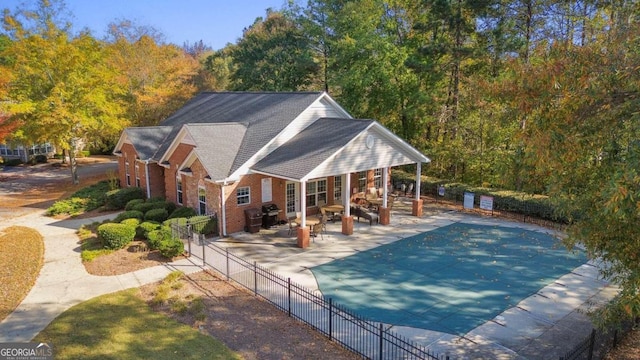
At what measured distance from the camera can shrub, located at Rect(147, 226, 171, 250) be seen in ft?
56.3

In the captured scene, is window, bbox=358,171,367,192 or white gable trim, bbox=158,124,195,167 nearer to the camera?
white gable trim, bbox=158,124,195,167

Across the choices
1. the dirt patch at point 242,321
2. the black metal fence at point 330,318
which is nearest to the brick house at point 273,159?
the black metal fence at point 330,318

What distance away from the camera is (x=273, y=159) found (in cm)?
2041

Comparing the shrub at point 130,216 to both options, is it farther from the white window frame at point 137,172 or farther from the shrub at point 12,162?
the shrub at point 12,162

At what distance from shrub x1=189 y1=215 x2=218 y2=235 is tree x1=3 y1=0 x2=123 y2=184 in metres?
16.6

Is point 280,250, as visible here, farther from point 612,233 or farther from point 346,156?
point 612,233

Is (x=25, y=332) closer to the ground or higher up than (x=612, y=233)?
closer to the ground

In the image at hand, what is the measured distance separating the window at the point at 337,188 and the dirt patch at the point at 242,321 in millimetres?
10797

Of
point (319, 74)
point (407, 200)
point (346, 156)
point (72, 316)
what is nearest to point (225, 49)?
point (319, 74)

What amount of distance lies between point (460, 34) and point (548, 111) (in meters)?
22.4

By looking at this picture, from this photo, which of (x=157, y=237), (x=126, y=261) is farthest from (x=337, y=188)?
(x=126, y=261)

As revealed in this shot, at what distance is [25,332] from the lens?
11062 mm

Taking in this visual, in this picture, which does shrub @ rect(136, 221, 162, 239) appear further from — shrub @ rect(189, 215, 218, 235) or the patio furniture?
the patio furniture

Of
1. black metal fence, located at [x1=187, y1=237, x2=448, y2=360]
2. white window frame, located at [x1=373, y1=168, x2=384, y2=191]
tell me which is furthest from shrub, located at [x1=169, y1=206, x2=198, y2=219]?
white window frame, located at [x1=373, y1=168, x2=384, y2=191]
